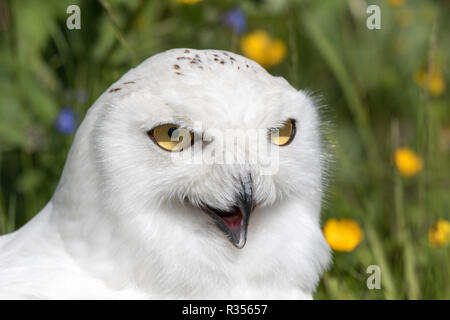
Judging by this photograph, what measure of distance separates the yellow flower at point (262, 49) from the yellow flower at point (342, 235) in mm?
1084

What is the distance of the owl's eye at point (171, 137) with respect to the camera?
163 cm

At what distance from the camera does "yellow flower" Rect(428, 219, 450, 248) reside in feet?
8.21

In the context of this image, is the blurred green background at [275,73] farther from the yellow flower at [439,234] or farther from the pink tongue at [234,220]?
the pink tongue at [234,220]

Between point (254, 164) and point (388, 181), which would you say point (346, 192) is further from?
point (254, 164)

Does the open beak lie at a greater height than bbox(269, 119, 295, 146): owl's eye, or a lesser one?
lesser

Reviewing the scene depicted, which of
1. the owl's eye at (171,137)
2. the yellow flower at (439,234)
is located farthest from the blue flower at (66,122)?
the yellow flower at (439,234)

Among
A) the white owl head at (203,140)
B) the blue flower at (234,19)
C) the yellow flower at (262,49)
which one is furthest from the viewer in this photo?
the yellow flower at (262,49)

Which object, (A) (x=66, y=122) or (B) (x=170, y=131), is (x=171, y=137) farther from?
(A) (x=66, y=122)

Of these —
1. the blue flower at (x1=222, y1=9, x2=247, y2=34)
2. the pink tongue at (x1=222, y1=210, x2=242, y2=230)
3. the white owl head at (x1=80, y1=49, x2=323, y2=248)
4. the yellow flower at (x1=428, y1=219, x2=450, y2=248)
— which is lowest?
the yellow flower at (x1=428, y1=219, x2=450, y2=248)

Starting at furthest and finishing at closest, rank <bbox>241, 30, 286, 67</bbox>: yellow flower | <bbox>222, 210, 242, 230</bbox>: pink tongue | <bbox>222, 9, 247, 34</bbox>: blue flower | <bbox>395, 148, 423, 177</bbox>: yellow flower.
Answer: <bbox>241, 30, 286, 67</bbox>: yellow flower
<bbox>395, 148, 423, 177</bbox>: yellow flower
<bbox>222, 9, 247, 34</bbox>: blue flower
<bbox>222, 210, 242, 230</bbox>: pink tongue

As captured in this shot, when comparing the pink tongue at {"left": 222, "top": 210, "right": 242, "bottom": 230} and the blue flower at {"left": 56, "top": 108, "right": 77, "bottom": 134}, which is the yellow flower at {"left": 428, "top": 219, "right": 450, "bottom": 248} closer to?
the pink tongue at {"left": 222, "top": 210, "right": 242, "bottom": 230}

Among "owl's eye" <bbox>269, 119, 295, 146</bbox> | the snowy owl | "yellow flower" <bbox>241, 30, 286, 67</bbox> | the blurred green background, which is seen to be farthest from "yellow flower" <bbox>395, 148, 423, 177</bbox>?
"owl's eye" <bbox>269, 119, 295, 146</bbox>

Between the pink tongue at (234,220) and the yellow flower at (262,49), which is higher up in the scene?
the yellow flower at (262,49)

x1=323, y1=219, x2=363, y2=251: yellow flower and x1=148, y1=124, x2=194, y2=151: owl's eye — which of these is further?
x1=323, y1=219, x2=363, y2=251: yellow flower
